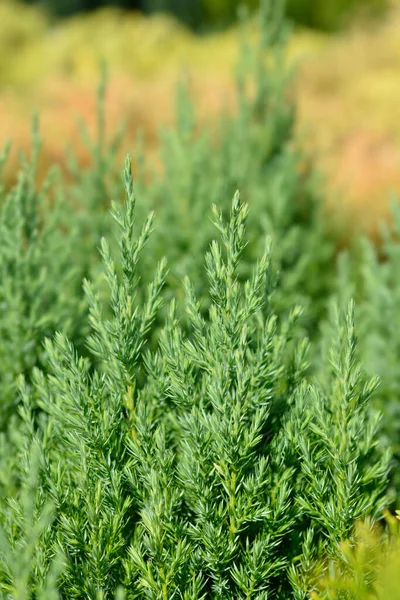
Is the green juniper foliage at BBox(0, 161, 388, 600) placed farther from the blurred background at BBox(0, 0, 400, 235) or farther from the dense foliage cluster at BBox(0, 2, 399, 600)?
the blurred background at BBox(0, 0, 400, 235)

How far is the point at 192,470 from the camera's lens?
5.58ft

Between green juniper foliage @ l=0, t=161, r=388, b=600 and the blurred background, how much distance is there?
3.19m

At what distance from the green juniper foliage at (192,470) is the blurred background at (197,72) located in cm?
319

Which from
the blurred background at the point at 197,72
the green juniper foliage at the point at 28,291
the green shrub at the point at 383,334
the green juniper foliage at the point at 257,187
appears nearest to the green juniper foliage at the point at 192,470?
the green juniper foliage at the point at 28,291

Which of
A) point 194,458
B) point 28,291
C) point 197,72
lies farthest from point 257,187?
point 197,72

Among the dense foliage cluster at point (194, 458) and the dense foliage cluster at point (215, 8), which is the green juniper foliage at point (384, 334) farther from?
the dense foliage cluster at point (215, 8)

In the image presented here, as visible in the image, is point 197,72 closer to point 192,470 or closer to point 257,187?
point 257,187

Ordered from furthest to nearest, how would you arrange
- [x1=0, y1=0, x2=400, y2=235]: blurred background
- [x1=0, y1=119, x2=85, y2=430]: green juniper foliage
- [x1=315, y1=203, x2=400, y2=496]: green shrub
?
1. [x1=0, y1=0, x2=400, y2=235]: blurred background
2. [x1=315, y1=203, x2=400, y2=496]: green shrub
3. [x1=0, y1=119, x2=85, y2=430]: green juniper foliage

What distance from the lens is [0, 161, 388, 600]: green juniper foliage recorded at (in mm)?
1673

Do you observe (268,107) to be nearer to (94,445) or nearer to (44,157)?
(44,157)

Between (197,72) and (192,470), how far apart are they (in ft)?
35.3

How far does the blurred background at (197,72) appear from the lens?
23.5ft

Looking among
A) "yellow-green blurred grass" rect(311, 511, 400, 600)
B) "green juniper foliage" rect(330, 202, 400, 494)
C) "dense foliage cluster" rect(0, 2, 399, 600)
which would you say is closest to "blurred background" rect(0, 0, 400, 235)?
"green juniper foliage" rect(330, 202, 400, 494)

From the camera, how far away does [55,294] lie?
3061 mm
